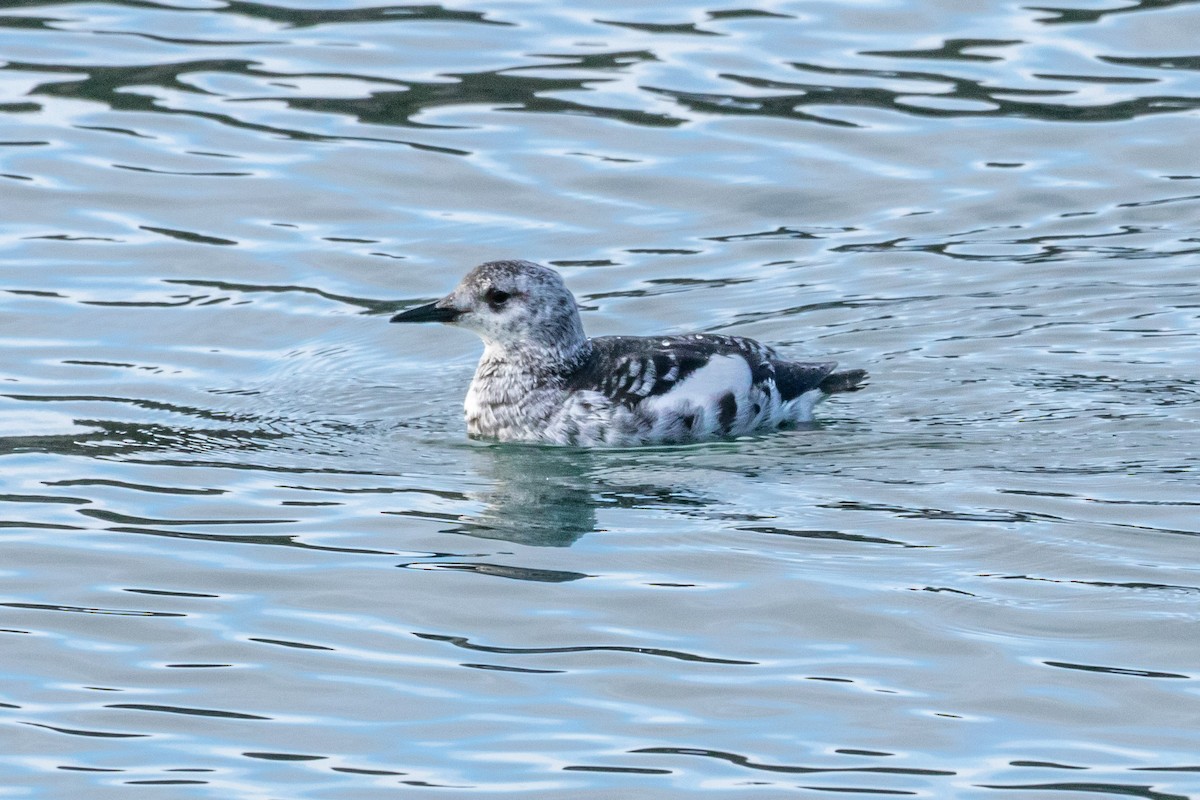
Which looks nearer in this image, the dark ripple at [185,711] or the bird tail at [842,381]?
the dark ripple at [185,711]

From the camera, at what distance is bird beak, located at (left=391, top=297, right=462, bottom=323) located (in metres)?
10.2

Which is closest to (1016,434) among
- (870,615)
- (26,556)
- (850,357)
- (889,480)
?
(889,480)

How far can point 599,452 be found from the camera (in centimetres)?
1003

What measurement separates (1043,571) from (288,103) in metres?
9.06

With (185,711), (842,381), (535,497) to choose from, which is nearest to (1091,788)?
(185,711)

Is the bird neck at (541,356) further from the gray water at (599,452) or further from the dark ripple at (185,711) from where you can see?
the dark ripple at (185,711)

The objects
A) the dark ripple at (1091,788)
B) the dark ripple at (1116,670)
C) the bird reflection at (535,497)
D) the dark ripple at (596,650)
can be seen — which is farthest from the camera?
the bird reflection at (535,497)

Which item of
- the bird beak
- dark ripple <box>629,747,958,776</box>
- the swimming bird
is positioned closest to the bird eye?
the swimming bird

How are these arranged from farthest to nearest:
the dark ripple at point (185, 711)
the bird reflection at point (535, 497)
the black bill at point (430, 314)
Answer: the black bill at point (430, 314) < the bird reflection at point (535, 497) < the dark ripple at point (185, 711)

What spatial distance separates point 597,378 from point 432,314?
879mm

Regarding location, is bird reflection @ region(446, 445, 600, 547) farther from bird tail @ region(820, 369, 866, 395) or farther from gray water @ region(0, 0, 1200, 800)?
bird tail @ region(820, 369, 866, 395)

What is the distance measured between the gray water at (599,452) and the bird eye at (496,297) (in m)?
0.71

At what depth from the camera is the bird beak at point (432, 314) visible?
10203 mm

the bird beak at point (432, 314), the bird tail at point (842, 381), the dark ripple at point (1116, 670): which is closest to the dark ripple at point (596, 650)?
the dark ripple at point (1116, 670)
